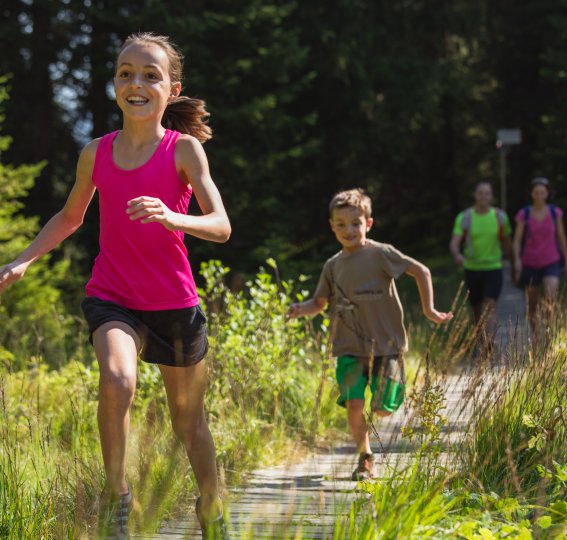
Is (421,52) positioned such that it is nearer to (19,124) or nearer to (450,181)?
(450,181)

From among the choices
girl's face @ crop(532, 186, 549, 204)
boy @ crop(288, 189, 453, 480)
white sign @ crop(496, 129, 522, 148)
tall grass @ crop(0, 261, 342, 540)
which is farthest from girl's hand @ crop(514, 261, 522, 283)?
white sign @ crop(496, 129, 522, 148)

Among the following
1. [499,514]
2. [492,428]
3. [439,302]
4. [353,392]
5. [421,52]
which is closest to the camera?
[499,514]

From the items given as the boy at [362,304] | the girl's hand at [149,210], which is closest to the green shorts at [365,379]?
the boy at [362,304]

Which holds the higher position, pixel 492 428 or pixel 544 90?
pixel 544 90

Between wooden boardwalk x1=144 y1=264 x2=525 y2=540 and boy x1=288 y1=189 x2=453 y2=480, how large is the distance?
408mm

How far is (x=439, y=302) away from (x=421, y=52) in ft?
41.8

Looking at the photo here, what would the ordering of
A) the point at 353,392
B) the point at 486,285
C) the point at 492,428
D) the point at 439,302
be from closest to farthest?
1. the point at 492,428
2. the point at 353,392
3. the point at 486,285
4. the point at 439,302

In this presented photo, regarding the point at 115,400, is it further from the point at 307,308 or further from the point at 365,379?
the point at 365,379

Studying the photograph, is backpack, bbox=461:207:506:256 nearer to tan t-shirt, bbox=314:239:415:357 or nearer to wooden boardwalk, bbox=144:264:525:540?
wooden boardwalk, bbox=144:264:525:540

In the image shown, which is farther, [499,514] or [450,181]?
[450,181]

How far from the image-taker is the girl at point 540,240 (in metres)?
9.56

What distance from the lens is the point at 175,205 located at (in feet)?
11.6

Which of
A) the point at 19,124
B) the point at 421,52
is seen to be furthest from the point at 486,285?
the point at 421,52

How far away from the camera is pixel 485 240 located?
373 inches
